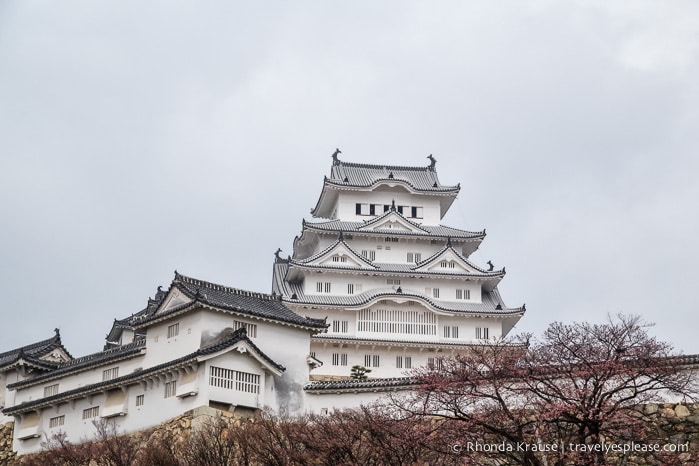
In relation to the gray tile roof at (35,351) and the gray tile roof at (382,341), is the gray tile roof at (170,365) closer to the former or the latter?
the gray tile roof at (35,351)

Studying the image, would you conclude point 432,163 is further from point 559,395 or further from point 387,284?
point 559,395

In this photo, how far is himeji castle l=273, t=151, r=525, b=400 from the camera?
4888cm

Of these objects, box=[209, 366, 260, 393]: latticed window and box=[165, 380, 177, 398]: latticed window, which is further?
box=[165, 380, 177, 398]: latticed window

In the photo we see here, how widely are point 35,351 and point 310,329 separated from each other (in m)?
15.9

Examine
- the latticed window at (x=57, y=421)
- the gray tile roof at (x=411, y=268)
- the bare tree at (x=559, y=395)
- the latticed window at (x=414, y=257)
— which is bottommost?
the bare tree at (x=559, y=395)

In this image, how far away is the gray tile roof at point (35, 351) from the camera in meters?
41.4

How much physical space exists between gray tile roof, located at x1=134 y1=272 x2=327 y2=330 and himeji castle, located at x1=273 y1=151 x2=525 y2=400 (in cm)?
1124

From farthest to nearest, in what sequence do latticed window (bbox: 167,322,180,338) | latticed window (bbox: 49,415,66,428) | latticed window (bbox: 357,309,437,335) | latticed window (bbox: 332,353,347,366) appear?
1. latticed window (bbox: 357,309,437,335)
2. latticed window (bbox: 332,353,347,366)
3. latticed window (bbox: 49,415,66,428)
4. latticed window (bbox: 167,322,180,338)

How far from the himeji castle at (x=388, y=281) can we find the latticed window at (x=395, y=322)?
5 centimetres

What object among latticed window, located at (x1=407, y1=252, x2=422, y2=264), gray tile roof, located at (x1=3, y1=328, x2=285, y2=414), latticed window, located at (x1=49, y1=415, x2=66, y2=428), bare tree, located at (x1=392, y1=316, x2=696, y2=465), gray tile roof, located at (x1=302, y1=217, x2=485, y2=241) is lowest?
bare tree, located at (x1=392, y1=316, x2=696, y2=465)

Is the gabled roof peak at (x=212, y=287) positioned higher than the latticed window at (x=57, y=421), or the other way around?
the gabled roof peak at (x=212, y=287)

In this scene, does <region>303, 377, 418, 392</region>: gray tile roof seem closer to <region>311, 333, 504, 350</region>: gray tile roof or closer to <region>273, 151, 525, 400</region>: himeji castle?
<region>273, 151, 525, 400</region>: himeji castle

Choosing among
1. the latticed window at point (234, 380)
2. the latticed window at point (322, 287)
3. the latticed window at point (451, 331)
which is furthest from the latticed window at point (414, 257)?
the latticed window at point (234, 380)

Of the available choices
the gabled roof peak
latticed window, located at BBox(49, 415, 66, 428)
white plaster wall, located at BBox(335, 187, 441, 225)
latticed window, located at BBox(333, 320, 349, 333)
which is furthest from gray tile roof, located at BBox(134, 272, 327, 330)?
white plaster wall, located at BBox(335, 187, 441, 225)
